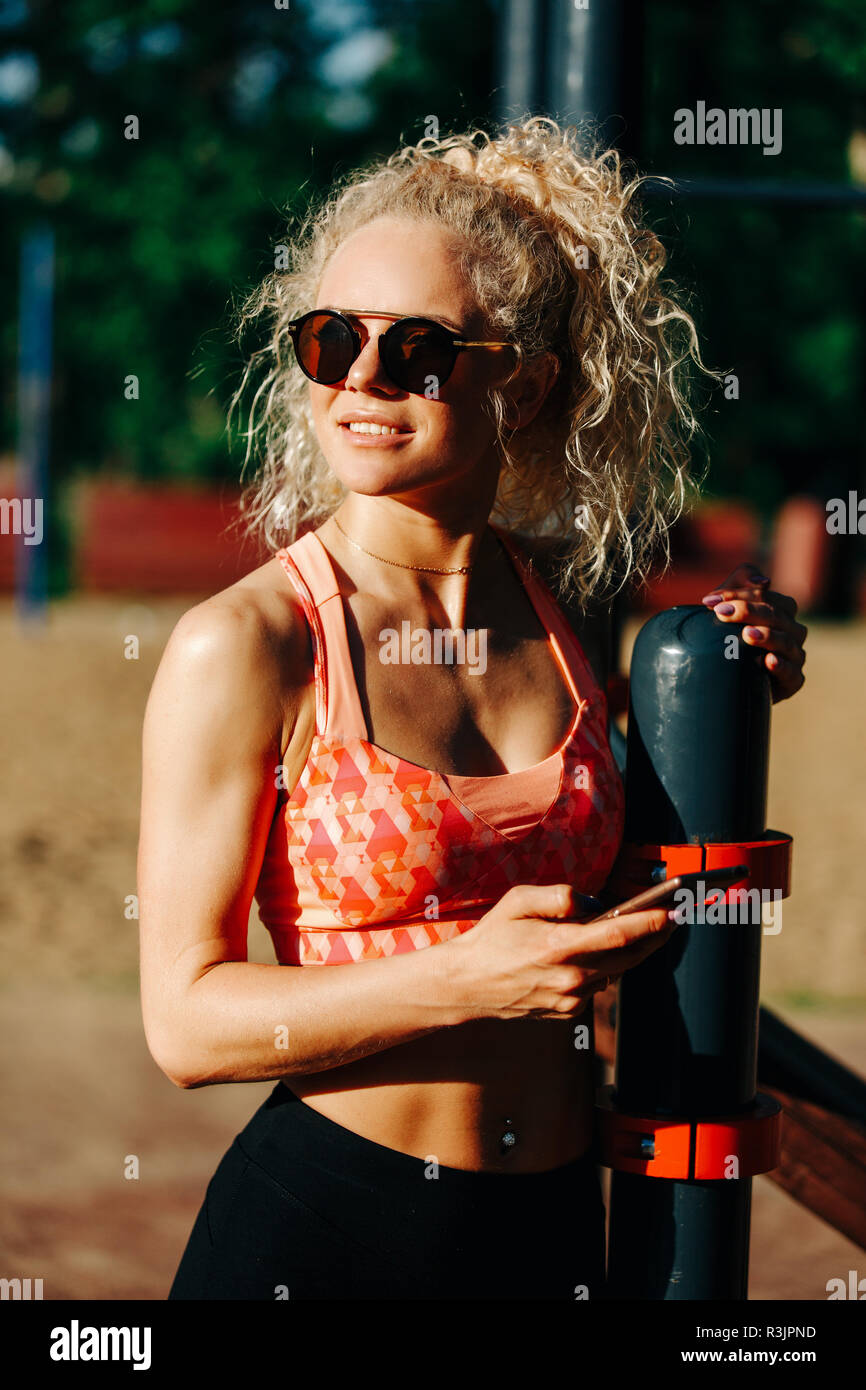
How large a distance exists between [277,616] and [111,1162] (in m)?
2.79

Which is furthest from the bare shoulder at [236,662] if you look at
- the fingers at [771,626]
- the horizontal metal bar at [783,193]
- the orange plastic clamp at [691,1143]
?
the horizontal metal bar at [783,193]

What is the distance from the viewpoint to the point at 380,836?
1517 millimetres

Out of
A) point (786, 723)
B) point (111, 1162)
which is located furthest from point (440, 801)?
point (786, 723)

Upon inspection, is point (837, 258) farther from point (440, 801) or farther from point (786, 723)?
point (440, 801)

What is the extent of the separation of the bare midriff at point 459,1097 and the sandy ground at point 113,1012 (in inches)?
76.5

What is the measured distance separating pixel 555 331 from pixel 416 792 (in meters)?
0.64

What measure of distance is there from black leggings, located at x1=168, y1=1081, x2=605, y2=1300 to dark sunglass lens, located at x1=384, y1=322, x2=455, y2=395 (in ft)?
2.73

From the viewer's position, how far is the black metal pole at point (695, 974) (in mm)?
1633

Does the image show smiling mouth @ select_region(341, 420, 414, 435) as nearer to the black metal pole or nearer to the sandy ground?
the black metal pole

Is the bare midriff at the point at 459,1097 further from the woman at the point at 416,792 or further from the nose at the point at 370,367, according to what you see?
the nose at the point at 370,367

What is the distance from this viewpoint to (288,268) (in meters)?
2.04

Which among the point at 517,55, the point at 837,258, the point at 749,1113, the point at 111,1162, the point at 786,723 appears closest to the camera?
the point at 749,1113

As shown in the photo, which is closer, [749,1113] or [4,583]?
[749,1113]

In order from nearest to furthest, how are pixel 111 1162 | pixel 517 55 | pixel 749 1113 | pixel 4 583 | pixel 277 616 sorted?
pixel 277 616 → pixel 749 1113 → pixel 517 55 → pixel 111 1162 → pixel 4 583
